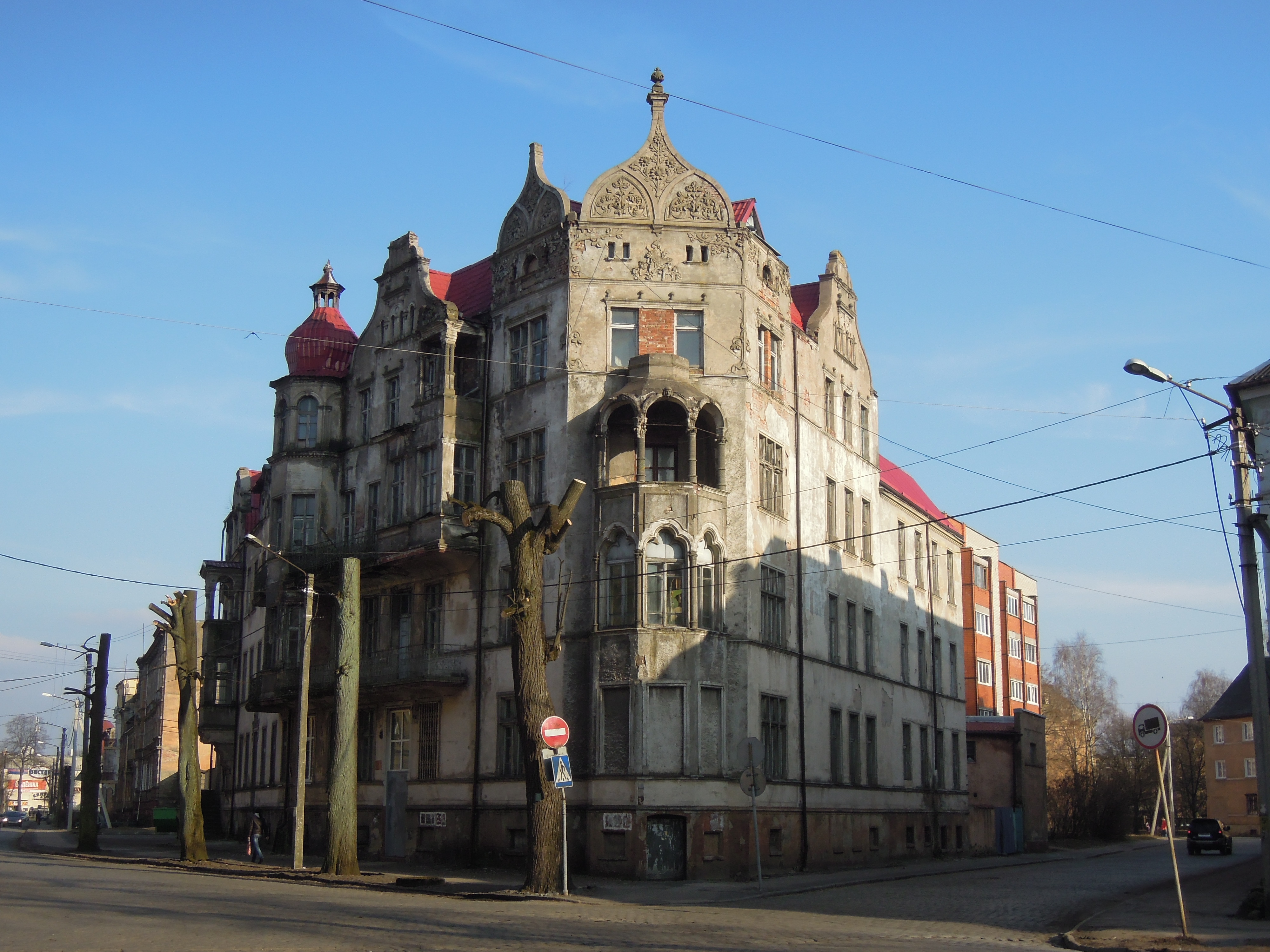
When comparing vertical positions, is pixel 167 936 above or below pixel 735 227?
below

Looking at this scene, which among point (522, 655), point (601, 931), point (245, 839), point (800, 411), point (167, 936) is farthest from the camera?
point (245, 839)

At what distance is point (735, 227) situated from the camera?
35.6m

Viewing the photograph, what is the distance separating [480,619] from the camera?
3650 centimetres

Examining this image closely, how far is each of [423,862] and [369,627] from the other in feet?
27.9

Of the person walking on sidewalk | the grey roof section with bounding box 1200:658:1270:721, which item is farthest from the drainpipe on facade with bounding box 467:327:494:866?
the grey roof section with bounding box 1200:658:1270:721

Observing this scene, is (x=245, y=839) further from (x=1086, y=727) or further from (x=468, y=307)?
(x=1086, y=727)

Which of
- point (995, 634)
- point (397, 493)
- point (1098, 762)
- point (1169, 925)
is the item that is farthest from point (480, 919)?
point (1098, 762)

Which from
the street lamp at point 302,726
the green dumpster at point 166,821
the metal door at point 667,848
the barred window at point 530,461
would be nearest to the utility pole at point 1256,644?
the metal door at point 667,848

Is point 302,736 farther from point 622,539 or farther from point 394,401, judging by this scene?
point 394,401

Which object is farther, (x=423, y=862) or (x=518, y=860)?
(x=423, y=862)

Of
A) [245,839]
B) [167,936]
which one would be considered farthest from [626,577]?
[245,839]

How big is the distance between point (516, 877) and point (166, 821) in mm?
47930

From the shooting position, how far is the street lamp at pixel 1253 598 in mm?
19844

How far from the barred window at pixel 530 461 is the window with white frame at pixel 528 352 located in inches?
61.4
